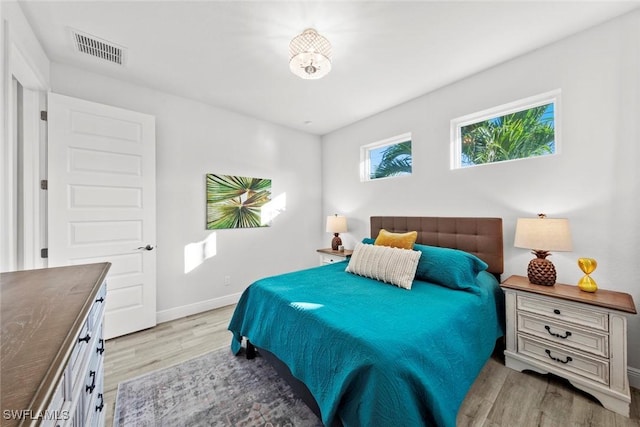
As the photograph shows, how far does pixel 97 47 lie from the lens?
7.01ft

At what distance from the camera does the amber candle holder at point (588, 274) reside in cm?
177

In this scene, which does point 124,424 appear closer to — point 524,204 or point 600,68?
point 524,204

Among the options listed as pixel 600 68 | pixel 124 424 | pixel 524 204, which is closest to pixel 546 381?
pixel 524 204

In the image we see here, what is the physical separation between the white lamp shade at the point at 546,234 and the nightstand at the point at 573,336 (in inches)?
12.6

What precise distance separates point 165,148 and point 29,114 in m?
1.04

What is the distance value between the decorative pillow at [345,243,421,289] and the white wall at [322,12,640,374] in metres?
0.99

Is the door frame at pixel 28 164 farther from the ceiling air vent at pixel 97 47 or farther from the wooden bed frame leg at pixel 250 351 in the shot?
the wooden bed frame leg at pixel 250 351

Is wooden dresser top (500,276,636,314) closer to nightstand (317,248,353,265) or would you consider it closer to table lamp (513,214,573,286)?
table lamp (513,214,573,286)

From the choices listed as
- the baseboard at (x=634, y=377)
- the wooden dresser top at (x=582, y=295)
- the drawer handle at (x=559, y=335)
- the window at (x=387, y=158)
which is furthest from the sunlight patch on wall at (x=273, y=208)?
the baseboard at (x=634, y=377)

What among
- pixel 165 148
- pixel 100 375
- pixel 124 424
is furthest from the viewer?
pixel 165 148

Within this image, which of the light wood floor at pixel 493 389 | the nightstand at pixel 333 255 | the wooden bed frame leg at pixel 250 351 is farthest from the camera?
the nightstand at pixel 333 255

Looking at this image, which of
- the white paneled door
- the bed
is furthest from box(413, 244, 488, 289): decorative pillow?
the white paneled door

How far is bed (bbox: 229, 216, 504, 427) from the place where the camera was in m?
1.15

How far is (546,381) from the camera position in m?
1.85
